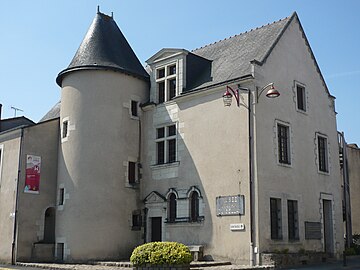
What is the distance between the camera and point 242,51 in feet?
71.2

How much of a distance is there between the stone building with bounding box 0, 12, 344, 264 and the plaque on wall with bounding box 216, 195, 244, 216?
0.04 meters

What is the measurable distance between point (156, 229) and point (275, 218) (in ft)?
18.5

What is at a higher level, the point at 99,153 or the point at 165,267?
the point at 99,153

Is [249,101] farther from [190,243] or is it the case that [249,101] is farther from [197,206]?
[190,243]

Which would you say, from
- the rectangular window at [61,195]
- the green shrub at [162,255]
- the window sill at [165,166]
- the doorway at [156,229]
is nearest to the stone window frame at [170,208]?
the doorway at [156,229]

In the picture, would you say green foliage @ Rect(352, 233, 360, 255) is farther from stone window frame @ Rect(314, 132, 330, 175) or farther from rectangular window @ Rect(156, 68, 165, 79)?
rectangular window @ Rect(156, 68, 165, 79)

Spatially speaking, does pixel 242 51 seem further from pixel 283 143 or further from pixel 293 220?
pixel 293 220

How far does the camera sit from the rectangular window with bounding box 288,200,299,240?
65.4 feet

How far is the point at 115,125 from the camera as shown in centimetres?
2230

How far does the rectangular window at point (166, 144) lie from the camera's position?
72.1 ft

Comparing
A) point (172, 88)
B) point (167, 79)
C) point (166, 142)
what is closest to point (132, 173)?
point (166, 142)

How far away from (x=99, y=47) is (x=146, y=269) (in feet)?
39.3

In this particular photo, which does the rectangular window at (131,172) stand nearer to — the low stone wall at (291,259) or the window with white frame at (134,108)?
the window with white frame at (134,108)

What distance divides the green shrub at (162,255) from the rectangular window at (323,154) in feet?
33.2
